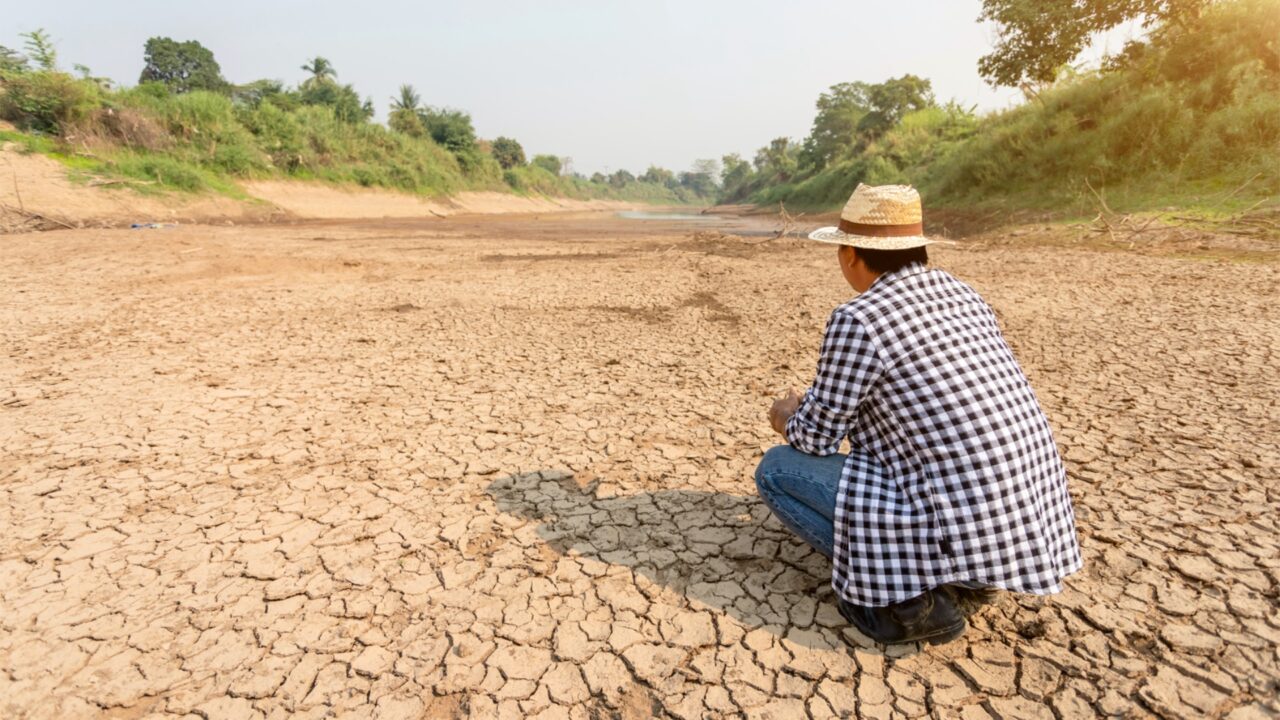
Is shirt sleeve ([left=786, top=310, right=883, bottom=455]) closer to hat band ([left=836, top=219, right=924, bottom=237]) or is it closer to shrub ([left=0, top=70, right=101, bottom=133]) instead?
hat band ([left=836, top=219, right=924, bottom=237])

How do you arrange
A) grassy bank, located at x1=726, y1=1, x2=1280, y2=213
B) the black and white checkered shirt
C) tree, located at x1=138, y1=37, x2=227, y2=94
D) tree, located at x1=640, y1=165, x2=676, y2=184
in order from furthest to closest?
tree, located at x1=640, y1=165, x2=676, y2=184
tree, located at x1=138, y1=37, x2=227, y2=94
grassy bank, located at x1=726, y1=1, x2=1280, y2=213
the black and white checkered shirt

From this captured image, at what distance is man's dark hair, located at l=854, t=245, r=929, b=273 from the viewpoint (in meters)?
1.50

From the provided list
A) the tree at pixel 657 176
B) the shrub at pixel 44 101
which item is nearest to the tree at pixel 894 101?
the shrub at pixel 44 101

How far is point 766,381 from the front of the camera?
3.75 meters

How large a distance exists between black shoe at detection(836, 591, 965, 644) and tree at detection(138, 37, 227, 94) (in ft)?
155

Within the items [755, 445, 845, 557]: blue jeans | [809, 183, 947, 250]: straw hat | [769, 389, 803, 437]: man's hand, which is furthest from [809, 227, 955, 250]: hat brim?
[755, 445, 845, 557]: blue jeans

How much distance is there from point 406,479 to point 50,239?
1144 cm

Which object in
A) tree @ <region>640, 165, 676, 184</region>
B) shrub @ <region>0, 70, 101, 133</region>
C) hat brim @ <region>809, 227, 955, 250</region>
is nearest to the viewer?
hat brim @ <region>809, 227, 955, 250</region>

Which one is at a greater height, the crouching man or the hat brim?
the hat brim

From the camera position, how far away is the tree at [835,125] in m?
34.9

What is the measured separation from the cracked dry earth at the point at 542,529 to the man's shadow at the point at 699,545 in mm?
12

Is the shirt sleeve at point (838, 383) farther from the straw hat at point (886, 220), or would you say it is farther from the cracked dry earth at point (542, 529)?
the cracked dry earth at point (542, 529)

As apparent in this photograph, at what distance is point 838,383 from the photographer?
A: 1.42m

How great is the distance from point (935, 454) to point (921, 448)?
32 mm
